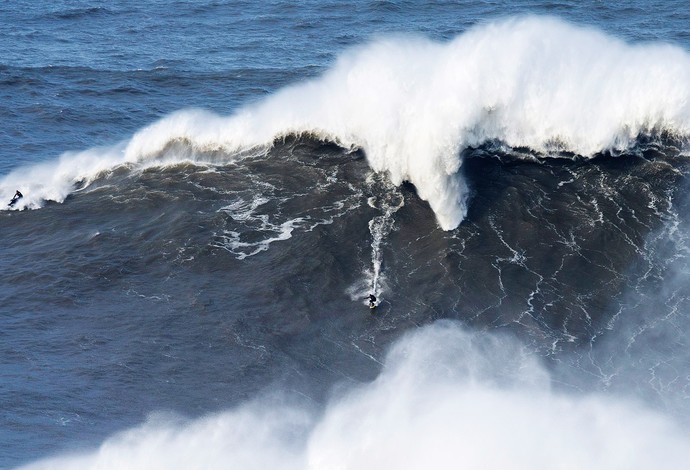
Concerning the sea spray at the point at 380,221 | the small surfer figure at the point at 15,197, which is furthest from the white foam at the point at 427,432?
the small surfer figure at the point at 15,197

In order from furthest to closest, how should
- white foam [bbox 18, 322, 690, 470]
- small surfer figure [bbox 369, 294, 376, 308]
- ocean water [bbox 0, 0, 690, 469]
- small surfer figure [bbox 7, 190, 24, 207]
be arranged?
small surfer figure [bbox 7, 190, 24, 207]
small surfer figure [bbox 369, 294, 376, 308]
ocean water [bbox 0, 0, 690, 469]
white foam [bbox 18, 322, 690, 470]

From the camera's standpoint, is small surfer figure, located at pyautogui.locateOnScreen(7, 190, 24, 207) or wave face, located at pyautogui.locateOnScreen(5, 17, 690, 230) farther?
small surfer figure, located at pyautogui.locateOnScreen(7, 190, 24, 207)

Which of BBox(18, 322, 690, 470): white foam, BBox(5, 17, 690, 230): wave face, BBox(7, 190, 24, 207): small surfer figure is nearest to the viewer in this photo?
BBox(18, 322, 690, 470): white foam

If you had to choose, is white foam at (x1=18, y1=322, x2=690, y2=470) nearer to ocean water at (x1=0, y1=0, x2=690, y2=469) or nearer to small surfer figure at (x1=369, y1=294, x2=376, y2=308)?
ocean water at (x1=0, y1=0, x2=690, y2=469)

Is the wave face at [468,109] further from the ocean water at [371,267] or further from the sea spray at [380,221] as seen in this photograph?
the sea spray at [380,221]

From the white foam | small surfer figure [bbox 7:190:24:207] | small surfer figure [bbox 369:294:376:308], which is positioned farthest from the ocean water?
small surfer figure [bbox 7:190:24:207]

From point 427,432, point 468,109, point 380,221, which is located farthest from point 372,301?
point 468,109
